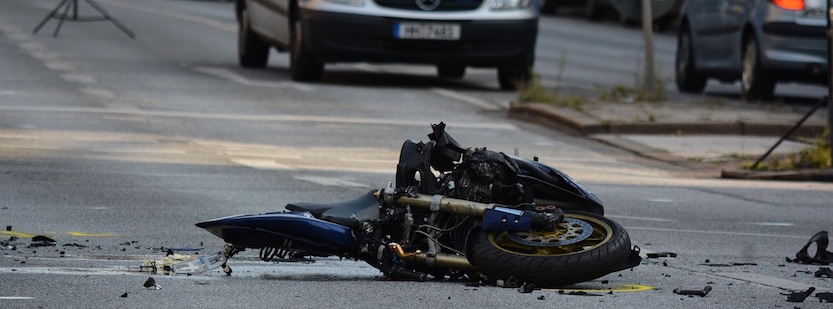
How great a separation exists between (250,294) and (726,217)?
465 cm

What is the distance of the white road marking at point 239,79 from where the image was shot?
20625 millimetres

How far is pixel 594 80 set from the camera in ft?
79.4

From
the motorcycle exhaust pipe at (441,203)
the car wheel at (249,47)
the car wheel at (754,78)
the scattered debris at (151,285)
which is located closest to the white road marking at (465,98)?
the car wheel at (754,78)

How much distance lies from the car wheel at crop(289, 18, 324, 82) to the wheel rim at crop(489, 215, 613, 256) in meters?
12.7

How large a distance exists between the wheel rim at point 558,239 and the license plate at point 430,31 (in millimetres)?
12321

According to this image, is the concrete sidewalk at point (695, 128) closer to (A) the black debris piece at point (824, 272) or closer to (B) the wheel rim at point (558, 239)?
(A) the black debris piece at point (824, 272)

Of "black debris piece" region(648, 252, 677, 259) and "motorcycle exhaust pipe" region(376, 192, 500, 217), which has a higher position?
"motorcycle exhaust pipe" region(376, 192, 500, 217)

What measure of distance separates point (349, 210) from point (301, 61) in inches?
508

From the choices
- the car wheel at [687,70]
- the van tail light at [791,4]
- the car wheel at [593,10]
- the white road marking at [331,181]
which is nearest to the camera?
the white road marking at [331,181]

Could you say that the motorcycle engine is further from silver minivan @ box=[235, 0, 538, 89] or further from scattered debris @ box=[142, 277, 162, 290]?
silver minivan @ box=[235, 0, 538, 89]

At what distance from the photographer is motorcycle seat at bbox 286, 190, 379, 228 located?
25.8ft

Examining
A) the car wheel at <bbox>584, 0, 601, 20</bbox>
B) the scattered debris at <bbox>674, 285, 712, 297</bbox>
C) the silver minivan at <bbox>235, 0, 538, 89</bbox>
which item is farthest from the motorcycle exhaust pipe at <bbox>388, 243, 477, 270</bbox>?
the car wheel at <bbox>584, 0, 601, 20</bbox>

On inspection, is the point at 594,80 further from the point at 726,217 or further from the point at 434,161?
the point at 434,161

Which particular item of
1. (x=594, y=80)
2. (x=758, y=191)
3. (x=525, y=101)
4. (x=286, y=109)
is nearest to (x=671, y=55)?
(x=594, y=80)
